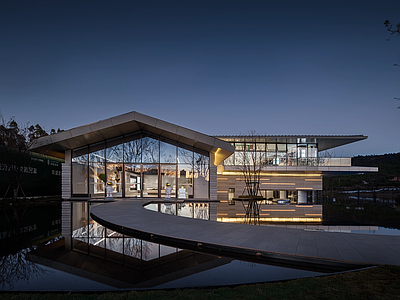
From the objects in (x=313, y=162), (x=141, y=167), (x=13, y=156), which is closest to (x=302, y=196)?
(x=313, y=162)

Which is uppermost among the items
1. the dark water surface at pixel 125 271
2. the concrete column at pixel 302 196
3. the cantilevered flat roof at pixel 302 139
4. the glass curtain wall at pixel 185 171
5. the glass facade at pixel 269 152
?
the cantilevered flat roof at pixel 302 139

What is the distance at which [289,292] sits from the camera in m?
3.44

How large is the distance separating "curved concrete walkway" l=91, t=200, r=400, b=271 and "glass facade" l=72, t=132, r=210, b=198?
37.5ft

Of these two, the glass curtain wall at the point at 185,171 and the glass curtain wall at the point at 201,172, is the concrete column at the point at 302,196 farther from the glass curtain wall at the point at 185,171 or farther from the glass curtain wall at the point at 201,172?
the glass curtain wall at the point at 185,171

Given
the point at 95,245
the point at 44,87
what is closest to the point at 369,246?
the point at 95,245

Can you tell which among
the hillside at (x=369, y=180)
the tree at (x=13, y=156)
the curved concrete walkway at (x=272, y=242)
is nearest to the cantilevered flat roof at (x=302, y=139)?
the hillside at (x=369, y=180)

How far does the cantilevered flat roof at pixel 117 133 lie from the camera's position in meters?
16.4

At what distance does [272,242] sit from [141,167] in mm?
15362

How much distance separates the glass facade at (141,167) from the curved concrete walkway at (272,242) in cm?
1142

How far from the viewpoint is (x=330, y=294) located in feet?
10.9

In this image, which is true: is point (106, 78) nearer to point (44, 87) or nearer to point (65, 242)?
point (44, 87)

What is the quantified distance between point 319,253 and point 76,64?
25.1 metres

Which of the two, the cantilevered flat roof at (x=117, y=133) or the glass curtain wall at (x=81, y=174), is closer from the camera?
the cantilevered flat roof at (x=117, y=133)

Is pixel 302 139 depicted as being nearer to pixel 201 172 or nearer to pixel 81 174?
pixel 201 172
